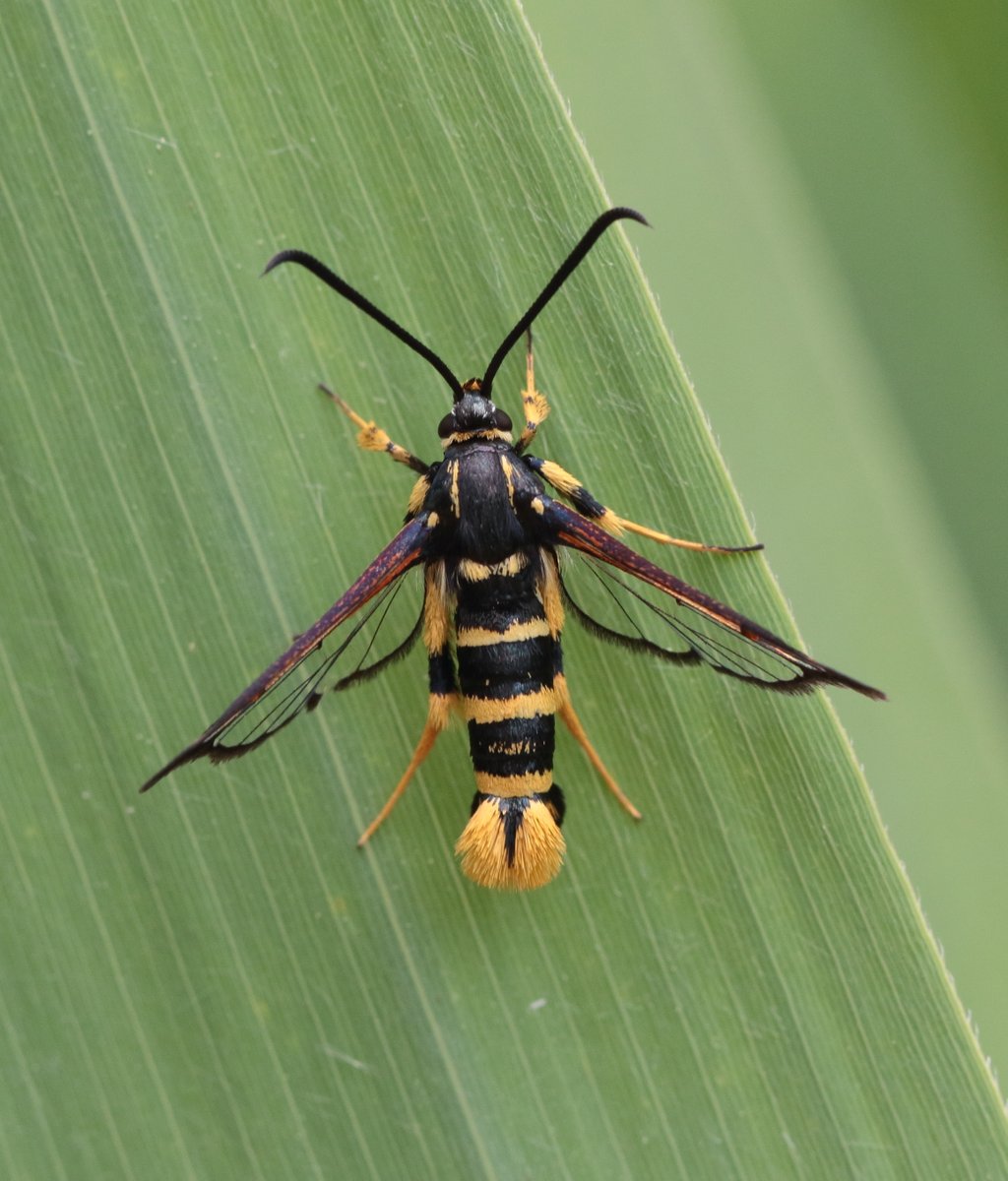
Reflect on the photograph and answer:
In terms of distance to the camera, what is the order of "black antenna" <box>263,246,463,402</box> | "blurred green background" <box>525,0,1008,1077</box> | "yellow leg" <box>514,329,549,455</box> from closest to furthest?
"black antenna" <box>263,246,463,402</box>
"yellow leg" <box>514,329,549,455</box>
"blurred green background" <box>525,0,1008,1077</box>

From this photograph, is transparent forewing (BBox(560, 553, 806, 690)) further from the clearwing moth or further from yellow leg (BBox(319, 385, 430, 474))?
yellow leg (BBox(319, 385, 430, 474))

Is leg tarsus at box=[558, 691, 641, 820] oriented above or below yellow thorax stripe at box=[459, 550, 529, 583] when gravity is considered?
below

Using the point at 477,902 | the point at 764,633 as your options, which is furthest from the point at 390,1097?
the point at 764,633

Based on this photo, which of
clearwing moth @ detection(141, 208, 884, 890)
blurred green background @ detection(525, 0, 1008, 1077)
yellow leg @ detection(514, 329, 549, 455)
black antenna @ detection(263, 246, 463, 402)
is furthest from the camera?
blurred green background @ detection(525, 0, 1008, 1077)

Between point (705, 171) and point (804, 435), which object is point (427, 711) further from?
point (705, 171)

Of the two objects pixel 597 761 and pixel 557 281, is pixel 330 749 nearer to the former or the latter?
pixel 597 761

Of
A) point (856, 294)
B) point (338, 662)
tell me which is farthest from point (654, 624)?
point (856, 294)

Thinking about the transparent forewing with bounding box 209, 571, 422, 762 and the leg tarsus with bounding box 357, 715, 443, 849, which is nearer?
the transparent forewing with bounding box 209, 571, 422, 762

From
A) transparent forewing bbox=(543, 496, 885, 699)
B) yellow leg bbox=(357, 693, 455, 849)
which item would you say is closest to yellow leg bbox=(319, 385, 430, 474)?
transparent forewing bbox=(543, 496, 885, 699)
